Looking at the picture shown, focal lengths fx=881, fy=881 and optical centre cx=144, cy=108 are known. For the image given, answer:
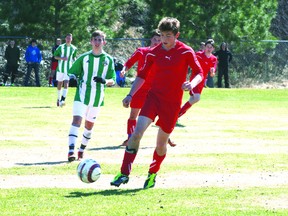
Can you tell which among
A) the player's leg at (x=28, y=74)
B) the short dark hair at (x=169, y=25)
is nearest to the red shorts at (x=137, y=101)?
the short dark hair at (x=169, y=25)

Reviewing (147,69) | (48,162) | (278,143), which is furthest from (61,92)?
(147,69)

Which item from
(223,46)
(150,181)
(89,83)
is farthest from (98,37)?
(223,46)

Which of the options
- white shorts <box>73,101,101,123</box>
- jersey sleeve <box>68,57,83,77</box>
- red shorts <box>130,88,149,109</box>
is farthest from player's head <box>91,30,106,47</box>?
red shorts <box>130,88,149,109</box>

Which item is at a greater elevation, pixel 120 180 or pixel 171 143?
pixel 120 180

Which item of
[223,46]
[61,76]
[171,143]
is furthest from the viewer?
Result: [223,46]

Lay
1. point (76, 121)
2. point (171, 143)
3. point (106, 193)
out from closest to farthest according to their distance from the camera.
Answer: point (106, 193), point (76, 121), point (171, 143)

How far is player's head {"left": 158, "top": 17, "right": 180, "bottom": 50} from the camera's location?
Answer: 1066cm

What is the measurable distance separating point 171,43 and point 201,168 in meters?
2.77

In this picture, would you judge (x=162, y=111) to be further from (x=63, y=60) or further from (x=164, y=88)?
(x=63, y=60)

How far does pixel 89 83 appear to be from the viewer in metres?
14.4

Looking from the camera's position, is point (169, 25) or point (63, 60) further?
point (63, 60)

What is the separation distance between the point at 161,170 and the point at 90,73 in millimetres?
2393

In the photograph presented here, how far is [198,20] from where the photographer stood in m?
42.2

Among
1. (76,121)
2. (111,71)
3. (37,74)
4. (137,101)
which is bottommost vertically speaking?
(37,74)
